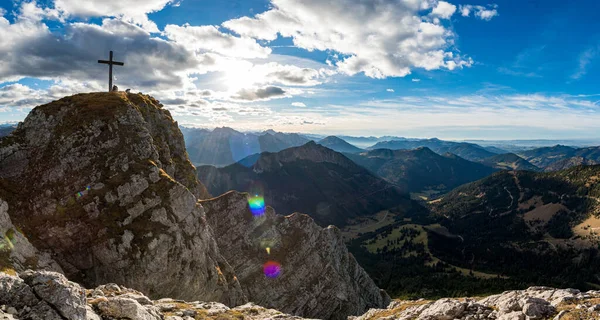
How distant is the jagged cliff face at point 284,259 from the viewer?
96875 mm

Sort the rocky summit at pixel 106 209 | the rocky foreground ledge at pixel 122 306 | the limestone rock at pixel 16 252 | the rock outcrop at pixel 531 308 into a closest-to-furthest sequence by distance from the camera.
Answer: the rocky foreground ledge at pixel 122 306, the rock outcrop at pixel 531 308, the limestone rock at pixel 16 252, the rocky summit at pixel 106 209

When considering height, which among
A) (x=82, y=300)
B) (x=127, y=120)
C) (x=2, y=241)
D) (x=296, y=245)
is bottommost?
(x=296, y=245)

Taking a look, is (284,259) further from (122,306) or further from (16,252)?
(122,306)

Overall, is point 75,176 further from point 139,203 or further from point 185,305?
point 185,305

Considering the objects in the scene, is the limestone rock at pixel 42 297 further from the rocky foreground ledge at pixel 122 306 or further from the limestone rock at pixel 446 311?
the limestone rock at pixel 446 311

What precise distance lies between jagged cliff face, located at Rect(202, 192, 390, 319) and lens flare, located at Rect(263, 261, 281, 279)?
722mm

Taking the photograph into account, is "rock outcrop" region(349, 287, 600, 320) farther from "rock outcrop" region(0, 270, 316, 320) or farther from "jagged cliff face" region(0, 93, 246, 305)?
"jagged cliff face" region(0, 93, 246, 305)

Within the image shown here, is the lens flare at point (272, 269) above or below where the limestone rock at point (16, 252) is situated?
below

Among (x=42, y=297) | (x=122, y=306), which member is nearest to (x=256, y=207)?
(x=122, y=306)

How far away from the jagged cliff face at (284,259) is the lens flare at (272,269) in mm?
722

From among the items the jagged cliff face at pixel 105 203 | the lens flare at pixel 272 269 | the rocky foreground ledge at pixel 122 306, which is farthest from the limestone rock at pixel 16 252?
the lens flare at pixel 272 269

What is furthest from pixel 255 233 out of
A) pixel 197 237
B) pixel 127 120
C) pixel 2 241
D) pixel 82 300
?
pixel 82 300

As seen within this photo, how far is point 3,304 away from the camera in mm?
20406

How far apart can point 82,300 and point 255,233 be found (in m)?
80.6
